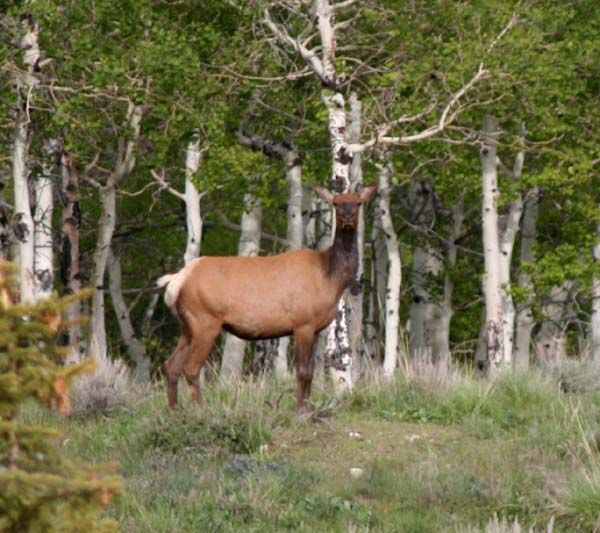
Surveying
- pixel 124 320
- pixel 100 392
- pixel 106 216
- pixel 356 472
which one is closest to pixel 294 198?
pixel 106 216

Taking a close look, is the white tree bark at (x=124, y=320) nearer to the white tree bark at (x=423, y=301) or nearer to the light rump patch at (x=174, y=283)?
the white tree bark at (x=423, y=301)

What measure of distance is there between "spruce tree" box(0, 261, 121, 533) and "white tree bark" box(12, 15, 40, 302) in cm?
1316

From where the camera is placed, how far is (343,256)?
13.5m

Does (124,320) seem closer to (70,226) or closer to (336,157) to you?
(70,226)

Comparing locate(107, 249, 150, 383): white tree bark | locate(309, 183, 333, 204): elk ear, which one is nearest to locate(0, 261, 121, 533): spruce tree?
locate(309, 183, 333, 204): elk ear

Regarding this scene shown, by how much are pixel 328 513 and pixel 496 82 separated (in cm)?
1091

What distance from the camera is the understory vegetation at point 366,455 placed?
976 centimetres

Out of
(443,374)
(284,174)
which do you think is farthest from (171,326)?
(443,374)

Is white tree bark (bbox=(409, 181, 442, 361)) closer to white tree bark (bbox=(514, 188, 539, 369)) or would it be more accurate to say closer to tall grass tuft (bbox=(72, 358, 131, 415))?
white tree bark (bbox=(514, 188, 539, 369))

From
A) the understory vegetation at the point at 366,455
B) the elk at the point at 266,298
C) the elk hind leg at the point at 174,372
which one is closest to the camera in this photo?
the understory vegetation at the point at 366,455

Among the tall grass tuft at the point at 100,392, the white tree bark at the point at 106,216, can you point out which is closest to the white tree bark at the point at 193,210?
the white tree bark at the point at 106,216

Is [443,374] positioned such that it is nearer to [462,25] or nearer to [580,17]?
[462,25]

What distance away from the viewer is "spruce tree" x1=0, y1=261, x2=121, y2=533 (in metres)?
5.22

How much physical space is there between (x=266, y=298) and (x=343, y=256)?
0.87m
